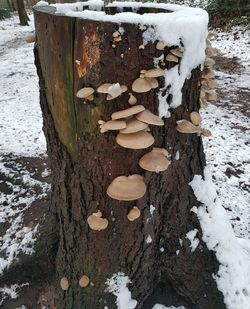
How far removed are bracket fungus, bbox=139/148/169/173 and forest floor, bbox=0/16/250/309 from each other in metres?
1.52

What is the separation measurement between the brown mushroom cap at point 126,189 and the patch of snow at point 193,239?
78 cm

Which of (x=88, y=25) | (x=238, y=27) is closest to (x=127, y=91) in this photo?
(x=88, y=25)

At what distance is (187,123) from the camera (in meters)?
1.97

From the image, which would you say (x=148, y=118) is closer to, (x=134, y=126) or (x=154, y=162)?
(x=134, y=126)

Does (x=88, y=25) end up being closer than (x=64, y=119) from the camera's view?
Yes

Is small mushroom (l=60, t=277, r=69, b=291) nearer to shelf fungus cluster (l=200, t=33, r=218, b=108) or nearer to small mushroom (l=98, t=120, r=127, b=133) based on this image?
small mushroom (l=98, t=120, r=127, b=133)

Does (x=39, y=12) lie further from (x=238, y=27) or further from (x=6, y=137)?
(x=238, y=27)

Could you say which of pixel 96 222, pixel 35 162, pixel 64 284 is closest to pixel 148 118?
pixel 96 222

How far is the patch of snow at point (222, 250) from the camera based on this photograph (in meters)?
2.49

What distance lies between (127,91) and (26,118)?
5.14m

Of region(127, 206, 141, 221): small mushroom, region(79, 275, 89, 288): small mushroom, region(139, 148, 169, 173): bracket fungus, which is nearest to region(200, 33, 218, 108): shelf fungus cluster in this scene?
region(139, 148, 169, 173): bracket fungus

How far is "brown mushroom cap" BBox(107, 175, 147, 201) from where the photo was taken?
181cm

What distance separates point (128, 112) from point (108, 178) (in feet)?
1.72

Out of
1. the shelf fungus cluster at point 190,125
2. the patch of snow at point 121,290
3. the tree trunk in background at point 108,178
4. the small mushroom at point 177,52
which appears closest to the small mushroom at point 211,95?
the tree trunk in background at point 108,178
